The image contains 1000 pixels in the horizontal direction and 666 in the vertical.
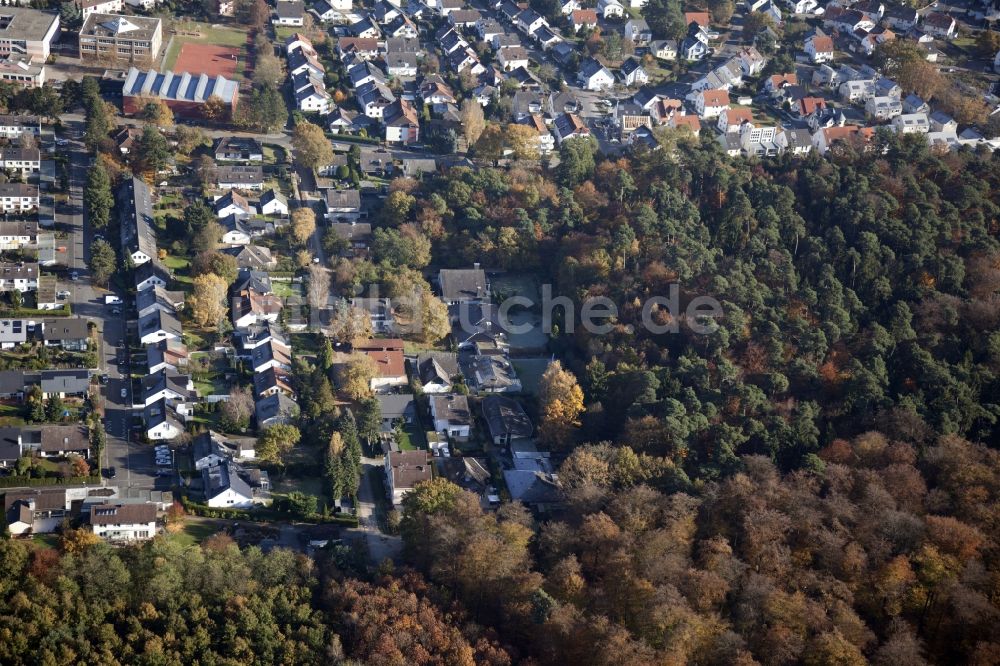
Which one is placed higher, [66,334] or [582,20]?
[582,20]

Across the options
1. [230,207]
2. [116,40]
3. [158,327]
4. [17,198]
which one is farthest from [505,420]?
[116,40]

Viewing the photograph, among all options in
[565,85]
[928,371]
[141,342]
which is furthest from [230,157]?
[928,371]

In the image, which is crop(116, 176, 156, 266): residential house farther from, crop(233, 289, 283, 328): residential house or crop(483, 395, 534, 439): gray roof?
crop(483, 395, 534, 439): gray roof

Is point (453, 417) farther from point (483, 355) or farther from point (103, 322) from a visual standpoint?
point (103, 322)

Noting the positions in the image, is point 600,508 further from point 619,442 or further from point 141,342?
point 141,342

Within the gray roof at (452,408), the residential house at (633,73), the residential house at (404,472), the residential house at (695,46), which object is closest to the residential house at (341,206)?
the gray roof at (452,408)

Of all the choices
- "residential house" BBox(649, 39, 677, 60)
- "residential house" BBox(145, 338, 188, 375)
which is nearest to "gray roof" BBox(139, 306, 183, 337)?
"residential house" BBox(145, 338, 188, 375)
